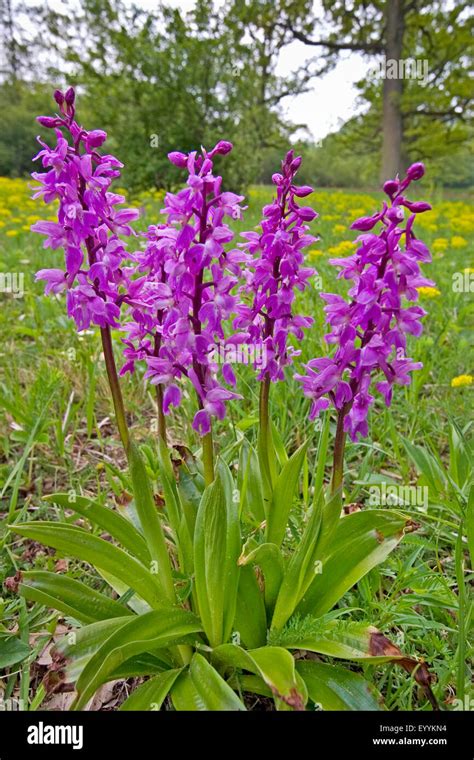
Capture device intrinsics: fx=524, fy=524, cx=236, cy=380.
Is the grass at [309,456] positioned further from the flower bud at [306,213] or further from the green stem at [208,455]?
the flower bud at [306,213]

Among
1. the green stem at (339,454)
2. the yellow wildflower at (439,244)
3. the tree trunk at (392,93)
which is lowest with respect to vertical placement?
the green stem at (339,454)

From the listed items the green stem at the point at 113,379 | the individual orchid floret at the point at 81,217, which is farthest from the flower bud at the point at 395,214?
the green stem at the point at 113,379

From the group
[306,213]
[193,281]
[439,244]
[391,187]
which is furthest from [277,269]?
[439,244]

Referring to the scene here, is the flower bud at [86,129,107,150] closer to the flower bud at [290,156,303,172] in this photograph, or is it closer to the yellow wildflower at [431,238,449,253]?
the flower bud at [290,156,303,172]

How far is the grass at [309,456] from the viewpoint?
1847 mm

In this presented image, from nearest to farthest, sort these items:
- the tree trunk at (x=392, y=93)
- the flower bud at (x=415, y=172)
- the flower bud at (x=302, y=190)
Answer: the flower bud at (x=415, y=172) < the flower bud at (x=302, y=190) < the tree trunk at (x=392, y=93)

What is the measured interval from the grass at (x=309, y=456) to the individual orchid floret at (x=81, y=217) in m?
0.90

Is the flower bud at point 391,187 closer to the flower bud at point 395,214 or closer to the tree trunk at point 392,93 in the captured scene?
the flower bud at point 395,214

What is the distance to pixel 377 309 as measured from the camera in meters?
1.46

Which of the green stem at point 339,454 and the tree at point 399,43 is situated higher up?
the tree at point 399,43

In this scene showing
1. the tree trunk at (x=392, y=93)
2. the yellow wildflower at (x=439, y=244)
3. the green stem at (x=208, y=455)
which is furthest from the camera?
the tree trunk at (x=392, y=93)

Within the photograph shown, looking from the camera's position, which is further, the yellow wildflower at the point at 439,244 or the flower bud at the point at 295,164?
the yellow wildflower at the point at 439,244
